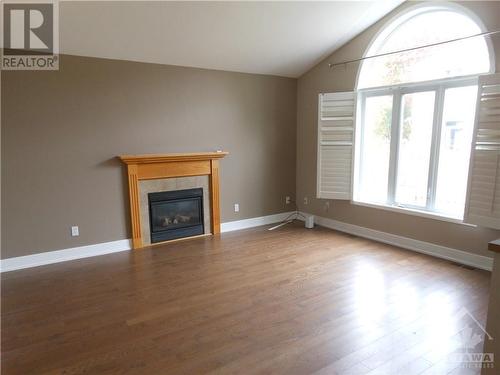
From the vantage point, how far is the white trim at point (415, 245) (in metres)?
3.45

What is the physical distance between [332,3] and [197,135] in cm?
236

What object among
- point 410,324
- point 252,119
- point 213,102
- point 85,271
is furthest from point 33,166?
point 410,324

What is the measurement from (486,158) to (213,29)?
126 inches

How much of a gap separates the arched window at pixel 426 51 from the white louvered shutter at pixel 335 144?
403 millimetres

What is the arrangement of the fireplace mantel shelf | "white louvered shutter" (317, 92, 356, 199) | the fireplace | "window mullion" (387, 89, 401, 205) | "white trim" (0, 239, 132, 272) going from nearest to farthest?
1. "white trim" (0, 239, 132, 272)
2. the fireplace mantel shelf
3. "window mullion" (387, 89, 401, 205)
4. the fireplace
5. "white louvered shutter" (317, 92, 356, 199)

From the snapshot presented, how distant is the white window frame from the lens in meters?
3.66

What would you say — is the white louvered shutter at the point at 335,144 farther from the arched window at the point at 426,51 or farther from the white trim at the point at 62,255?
the white trim at the point at 62,255

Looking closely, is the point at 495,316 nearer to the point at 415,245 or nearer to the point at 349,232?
the point at 415,245

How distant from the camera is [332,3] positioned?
359cm

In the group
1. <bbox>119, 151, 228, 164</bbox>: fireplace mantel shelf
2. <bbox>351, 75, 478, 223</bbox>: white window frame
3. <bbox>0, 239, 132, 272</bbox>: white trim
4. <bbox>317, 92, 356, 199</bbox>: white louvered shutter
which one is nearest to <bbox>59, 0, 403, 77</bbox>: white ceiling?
<bbox>317, 92, 356, 199</bbox>: white louvered shutter

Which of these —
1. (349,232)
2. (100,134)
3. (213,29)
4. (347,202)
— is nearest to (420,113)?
(347,202)

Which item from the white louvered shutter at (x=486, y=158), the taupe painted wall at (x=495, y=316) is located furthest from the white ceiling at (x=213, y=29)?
the taupe painted wall at (x=495, y=316)

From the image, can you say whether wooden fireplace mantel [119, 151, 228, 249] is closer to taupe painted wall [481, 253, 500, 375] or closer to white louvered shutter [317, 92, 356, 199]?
white louvered shutter [317, 92, 356, 199]

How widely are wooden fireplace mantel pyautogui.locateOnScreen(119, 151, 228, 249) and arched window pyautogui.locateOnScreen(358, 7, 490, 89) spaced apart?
7.99ft
